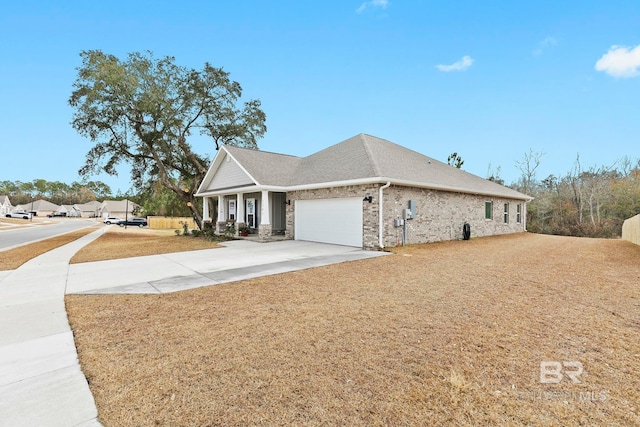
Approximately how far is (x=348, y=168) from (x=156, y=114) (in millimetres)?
14922

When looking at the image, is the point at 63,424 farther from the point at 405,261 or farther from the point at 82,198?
the point at 82,198

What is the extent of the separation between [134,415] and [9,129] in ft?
159

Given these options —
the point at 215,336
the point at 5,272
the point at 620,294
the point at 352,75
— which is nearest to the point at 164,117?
the point at 352,75

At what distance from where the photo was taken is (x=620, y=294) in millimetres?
5527

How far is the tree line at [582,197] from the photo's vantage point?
26438 mm

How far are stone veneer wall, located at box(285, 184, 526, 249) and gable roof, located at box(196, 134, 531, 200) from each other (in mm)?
471

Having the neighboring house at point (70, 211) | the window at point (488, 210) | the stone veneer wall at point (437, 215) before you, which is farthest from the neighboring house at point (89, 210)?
the window at point (488, 210)

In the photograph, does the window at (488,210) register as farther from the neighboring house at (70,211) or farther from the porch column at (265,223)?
the neighboring house at (70,211)

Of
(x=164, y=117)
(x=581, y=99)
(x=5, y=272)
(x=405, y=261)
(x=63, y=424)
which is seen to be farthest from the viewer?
(x=581, y=99)

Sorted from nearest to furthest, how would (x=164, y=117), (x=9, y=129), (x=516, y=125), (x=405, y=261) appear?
(x=405, y=261), (x=164, y=117), (x=516, y=125), (x=9, y=129)

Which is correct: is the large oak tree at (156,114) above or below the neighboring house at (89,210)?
above

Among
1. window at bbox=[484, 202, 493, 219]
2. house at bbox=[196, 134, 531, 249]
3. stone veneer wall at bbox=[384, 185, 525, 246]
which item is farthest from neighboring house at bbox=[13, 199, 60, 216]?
window at bbox=[484, 202, 493, 219]

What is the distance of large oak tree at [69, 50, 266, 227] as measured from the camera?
19297 mm

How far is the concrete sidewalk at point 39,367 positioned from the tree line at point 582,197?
3358 centimetres
